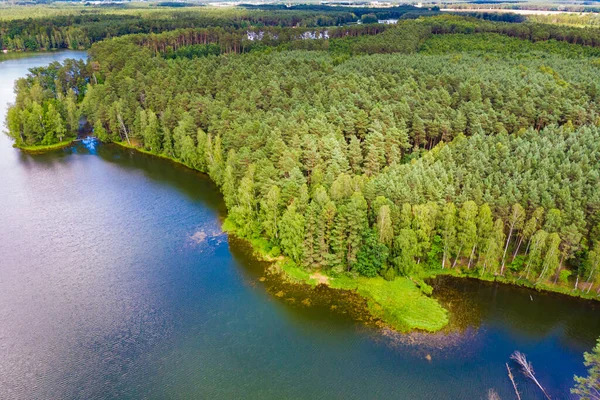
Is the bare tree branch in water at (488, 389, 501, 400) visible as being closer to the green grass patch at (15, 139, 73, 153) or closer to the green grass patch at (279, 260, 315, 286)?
the green grass patch at (279, 260, 315, 286)

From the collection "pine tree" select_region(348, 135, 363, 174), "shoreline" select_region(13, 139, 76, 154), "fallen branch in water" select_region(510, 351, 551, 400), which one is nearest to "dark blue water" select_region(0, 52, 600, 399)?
"fallen branch in water" select_region(510, 351, 551, 400)

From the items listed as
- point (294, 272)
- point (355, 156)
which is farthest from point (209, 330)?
point (355, 156)

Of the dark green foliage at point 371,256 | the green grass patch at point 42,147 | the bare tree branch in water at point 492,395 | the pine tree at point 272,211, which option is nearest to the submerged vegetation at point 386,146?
the dark green foliage at point 371,256

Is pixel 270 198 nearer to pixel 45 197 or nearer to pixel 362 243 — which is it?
pixel 362 243

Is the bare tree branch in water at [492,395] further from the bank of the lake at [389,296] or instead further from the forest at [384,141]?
the forest at [384,141]

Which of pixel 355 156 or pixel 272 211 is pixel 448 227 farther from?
pixel 272 211

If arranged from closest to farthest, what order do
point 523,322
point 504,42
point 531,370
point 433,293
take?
point 531,370
point 523,322
point 433,293
point 504,42

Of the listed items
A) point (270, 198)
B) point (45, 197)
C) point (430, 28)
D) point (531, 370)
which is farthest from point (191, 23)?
point (531, 370)
